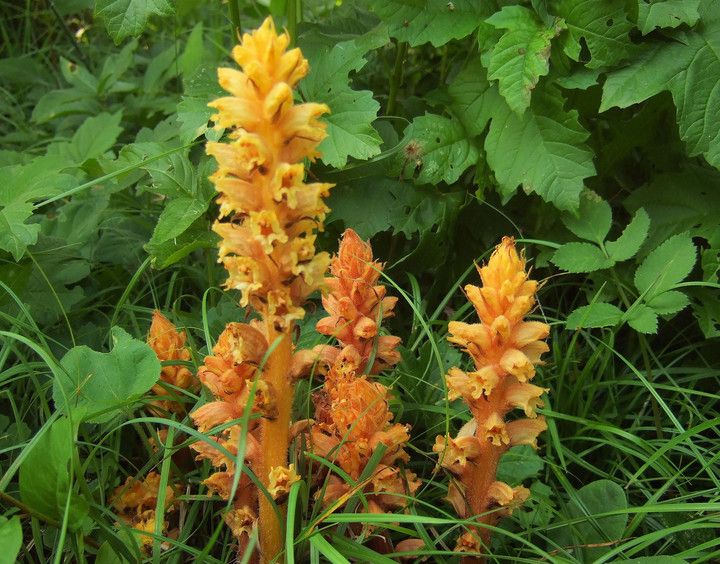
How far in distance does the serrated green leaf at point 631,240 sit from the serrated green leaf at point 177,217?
3.98ft

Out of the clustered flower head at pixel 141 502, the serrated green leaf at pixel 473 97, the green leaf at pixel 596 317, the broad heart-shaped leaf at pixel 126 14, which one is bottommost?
the clustered flower head at pixel 141 502

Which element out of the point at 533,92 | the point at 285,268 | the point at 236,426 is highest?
the point at 285,268

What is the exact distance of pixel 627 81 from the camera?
2078 millimetres

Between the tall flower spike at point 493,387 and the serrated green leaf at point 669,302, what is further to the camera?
the serrated green leaf at point 669,302

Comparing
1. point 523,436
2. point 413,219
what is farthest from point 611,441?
point 413,219

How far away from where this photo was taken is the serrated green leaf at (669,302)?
6.24ft

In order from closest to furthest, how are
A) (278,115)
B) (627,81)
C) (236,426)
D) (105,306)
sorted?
(278,115), (236,426), (627,81), (105,306)

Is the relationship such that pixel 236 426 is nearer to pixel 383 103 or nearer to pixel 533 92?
pixel 533 92

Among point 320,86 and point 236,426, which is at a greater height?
point 320,86

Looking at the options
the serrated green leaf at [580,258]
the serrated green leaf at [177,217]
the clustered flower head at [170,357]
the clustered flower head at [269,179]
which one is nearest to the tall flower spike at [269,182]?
the clustered flower head at [269,179]

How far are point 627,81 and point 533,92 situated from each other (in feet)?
0.91

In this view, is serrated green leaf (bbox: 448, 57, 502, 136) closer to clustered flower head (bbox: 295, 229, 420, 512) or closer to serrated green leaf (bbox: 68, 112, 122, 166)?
clustered flower head (bbox: 295, 229, 420, 512)

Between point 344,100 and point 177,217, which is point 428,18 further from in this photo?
point 177,217

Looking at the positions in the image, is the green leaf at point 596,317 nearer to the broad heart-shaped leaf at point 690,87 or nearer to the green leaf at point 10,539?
the broad heart-shaped leaf at point 690,87
